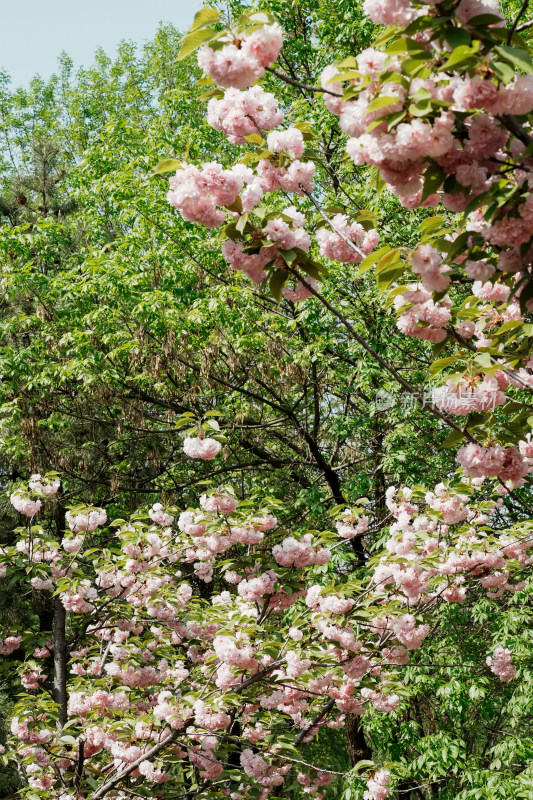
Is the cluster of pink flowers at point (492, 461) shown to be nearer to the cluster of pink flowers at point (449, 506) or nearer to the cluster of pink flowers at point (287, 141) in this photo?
the cluster of pink flowers at point (287, 141)

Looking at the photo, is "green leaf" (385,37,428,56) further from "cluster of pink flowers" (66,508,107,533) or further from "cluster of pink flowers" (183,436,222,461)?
"cluster of pink flowers" (66,508,107,533)

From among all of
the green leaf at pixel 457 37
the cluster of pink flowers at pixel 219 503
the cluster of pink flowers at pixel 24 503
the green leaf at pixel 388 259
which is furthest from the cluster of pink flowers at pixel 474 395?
the cluster of pink flowers at pixel 24 503

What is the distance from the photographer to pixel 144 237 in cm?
891

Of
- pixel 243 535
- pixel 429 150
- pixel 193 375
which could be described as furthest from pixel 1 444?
pixel 429 150

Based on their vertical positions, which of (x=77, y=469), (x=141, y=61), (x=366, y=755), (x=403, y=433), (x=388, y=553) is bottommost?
(x=366, y=755)

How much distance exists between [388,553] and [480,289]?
182 centimetres

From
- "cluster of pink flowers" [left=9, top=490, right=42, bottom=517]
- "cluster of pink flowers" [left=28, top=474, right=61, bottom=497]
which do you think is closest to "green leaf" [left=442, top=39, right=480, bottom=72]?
"cluster of pink flowers" [left=28, top=474, right=61, bottom=497]

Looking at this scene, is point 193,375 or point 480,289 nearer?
point 480,289

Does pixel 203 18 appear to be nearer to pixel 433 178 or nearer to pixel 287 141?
pixel 287 141

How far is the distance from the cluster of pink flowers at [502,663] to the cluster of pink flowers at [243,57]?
6.11 metres

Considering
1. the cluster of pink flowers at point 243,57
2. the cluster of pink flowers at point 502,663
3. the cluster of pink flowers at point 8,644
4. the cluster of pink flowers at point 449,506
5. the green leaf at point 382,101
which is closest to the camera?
Result: the green leaf at point 382,101

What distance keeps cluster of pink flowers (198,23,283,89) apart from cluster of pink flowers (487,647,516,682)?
6.11 meters

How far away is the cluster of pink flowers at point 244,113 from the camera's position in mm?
2107

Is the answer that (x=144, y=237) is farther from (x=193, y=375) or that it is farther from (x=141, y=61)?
(x=141, y=61)
